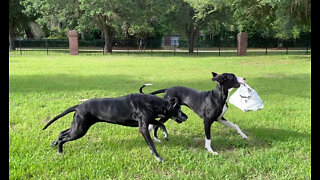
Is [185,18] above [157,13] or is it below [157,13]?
below

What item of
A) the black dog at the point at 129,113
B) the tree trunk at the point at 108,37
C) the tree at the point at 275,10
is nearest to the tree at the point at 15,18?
the tree trunk at the point at 108,37

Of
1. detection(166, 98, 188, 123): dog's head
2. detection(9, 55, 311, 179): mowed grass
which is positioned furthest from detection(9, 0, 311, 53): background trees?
detection(166, 98, 188, 123): dog's head

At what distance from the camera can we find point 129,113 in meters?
4.13

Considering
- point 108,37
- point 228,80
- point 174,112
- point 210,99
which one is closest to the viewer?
point 174,112

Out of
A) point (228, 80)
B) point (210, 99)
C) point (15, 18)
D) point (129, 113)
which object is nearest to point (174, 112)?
point (129, 113)

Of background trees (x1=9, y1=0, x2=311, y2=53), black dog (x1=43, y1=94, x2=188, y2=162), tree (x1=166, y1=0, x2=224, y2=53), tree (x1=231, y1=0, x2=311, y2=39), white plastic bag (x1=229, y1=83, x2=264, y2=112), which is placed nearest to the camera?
black dog (x1=43, y1=94, x2=188, y2=162)

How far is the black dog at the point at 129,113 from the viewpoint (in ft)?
13.4

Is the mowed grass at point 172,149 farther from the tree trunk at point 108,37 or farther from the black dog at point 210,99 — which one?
the tree trunk at point 108,37

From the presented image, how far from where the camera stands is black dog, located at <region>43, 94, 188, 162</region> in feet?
13.4

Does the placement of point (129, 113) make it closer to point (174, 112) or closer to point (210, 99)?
point (174, 112)

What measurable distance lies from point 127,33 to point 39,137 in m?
44.1

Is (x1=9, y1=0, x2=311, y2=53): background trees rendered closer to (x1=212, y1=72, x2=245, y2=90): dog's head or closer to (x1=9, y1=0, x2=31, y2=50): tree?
(x1=9, y1=0, x2=31, y2=50): tree
